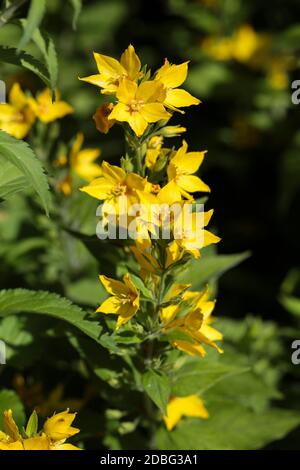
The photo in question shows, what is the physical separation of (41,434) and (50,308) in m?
0.33

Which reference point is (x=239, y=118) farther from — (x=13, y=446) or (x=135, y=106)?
(x=13, y=446)

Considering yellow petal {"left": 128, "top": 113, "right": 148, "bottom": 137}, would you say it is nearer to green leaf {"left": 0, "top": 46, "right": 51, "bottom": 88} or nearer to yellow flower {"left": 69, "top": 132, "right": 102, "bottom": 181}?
green leaf {"left": 0, "top": 46, "right": 51, "bottom": 88}

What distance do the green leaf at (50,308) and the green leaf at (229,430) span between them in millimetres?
608

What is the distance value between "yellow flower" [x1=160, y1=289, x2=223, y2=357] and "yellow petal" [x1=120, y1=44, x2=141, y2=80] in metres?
0.61

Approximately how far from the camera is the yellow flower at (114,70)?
2.05 meters

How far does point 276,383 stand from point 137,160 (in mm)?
1618

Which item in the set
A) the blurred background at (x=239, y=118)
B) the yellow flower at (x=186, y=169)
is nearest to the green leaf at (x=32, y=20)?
the yellow flower at (x=186, y=169)

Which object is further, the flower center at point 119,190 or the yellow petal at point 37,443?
the flower center at point 119,190

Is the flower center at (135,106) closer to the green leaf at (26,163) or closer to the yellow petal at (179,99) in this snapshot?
the yellow petal at (179,99)

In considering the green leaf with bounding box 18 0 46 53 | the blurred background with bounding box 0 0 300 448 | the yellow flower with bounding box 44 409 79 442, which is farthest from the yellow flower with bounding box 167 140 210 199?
the blurred background with bounding box 0 0 300 448

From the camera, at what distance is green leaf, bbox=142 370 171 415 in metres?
2.11

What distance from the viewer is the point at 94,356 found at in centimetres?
233

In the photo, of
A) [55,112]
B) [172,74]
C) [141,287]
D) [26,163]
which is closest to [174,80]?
[172,74]
